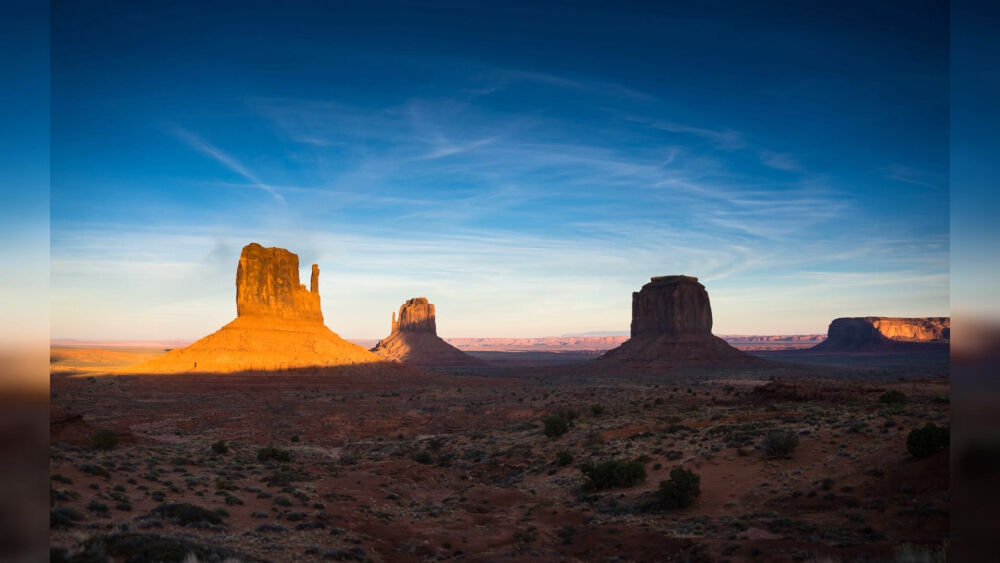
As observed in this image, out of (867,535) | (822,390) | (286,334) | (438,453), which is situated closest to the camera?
(867,535)

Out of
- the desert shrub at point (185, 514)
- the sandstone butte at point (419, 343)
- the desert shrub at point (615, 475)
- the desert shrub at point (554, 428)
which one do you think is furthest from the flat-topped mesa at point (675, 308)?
the desert shrub at point (185, 514)

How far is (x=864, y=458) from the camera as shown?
17.2 metres

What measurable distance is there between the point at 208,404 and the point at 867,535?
56.0m

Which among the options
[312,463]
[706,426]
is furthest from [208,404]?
[706,426]

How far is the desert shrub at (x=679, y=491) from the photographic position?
655 inches

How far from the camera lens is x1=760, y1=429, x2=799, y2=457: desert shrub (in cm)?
1927

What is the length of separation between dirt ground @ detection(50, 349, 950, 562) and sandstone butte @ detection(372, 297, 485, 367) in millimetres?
110964

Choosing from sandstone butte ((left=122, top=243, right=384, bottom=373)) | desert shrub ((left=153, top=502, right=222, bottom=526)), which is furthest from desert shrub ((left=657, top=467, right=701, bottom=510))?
sandstone butte ((left=122, top=243, right=384, bottom=373))

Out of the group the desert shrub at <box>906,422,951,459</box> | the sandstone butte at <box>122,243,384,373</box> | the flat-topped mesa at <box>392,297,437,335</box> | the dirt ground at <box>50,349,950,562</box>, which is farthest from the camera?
the flat-topped mesa at <box>392,297,437,335</box>

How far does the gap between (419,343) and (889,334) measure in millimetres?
158555

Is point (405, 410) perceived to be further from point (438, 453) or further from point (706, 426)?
point (706, 426)

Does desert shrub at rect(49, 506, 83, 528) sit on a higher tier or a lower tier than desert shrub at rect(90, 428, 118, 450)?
higher

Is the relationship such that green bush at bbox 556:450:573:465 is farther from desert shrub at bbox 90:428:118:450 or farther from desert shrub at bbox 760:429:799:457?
desert shrub at bbox 90:428:118:450

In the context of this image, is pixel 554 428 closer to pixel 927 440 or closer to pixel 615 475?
pixel 615 475
